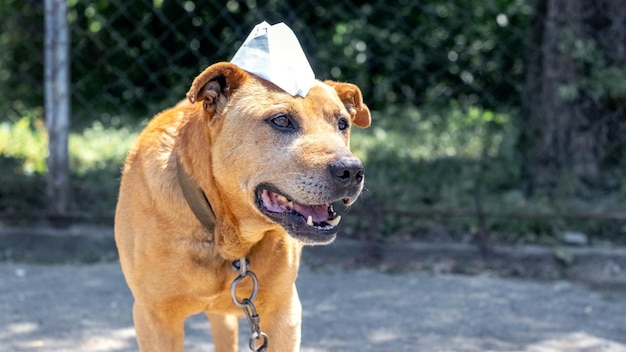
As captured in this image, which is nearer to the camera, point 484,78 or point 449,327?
point 449,327

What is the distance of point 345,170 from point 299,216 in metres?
0.25

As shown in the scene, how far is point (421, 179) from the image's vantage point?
650cm

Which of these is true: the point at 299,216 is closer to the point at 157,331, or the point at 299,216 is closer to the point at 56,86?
the point at 157,331

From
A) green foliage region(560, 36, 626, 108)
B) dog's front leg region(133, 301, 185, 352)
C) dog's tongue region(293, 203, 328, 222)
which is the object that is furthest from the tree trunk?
dog's front leg region(133, 301, 185, 352)

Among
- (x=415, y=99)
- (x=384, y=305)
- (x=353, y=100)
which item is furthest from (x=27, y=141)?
(x=353, y=100)

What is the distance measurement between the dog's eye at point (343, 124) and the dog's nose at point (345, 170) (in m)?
0.34

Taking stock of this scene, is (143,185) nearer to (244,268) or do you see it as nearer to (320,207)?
(244,268)

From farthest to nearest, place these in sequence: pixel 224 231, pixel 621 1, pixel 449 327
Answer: pixel 621 1, pixel 449 327, pixel 224 231

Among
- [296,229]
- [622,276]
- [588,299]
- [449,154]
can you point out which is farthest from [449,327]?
[449,154]

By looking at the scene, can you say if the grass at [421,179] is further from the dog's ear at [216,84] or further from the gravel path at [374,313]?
the dog's ear at [216,84]

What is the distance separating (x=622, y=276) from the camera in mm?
5434

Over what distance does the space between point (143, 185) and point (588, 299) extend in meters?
2.93

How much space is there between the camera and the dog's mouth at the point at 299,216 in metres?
2.91

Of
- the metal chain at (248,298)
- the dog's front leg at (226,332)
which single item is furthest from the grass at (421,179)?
the metal chain at (248,298)
